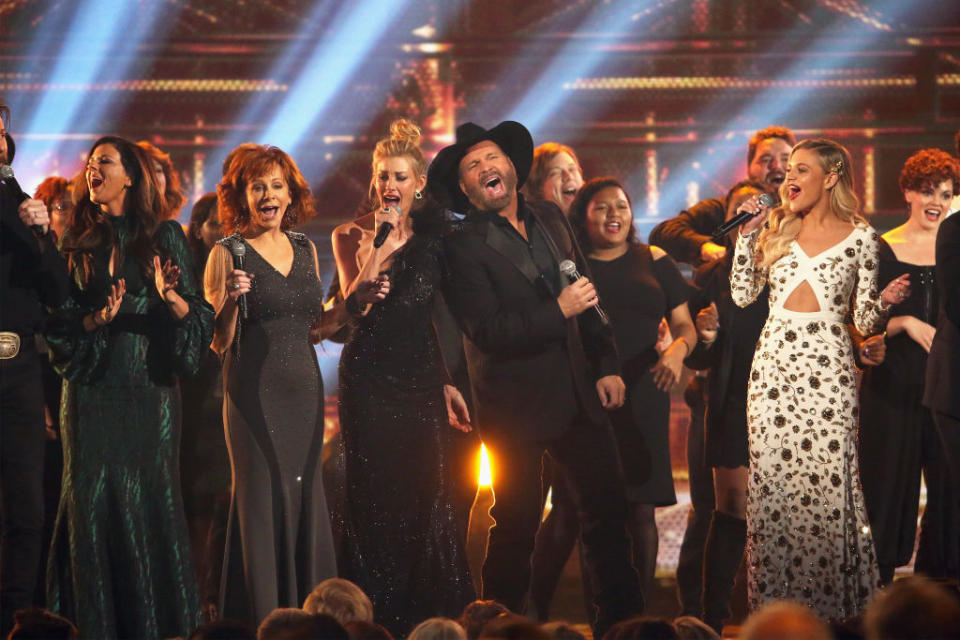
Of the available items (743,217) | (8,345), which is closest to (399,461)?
(8,345)

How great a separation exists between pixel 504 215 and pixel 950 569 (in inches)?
73.1

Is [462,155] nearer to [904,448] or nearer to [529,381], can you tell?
[529,381]

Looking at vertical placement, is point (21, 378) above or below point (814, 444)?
above

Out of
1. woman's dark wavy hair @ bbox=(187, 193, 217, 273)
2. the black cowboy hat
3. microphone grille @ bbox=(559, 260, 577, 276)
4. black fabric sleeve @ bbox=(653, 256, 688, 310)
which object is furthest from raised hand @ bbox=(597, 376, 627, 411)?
woman's dark wavy hair @ bbox=(187, 193, 217, 273)

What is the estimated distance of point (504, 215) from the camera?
13.2ft

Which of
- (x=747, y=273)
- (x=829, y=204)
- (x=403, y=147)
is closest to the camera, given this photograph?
(x=829, y=204)

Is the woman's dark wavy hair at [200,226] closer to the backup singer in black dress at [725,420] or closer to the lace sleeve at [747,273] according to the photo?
the backup singer in black dress at [725,420]

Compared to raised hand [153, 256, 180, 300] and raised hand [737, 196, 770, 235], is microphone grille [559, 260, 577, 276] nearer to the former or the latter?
raised hand [737, 196, 770, 235]

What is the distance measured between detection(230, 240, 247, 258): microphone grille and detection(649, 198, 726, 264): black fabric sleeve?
1.91 m

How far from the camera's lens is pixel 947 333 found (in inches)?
154

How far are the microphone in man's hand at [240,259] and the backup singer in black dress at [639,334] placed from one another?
134 centimetres

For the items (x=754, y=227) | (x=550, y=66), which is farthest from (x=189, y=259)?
(x=550, y=66)

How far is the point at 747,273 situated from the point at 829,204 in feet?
1.05

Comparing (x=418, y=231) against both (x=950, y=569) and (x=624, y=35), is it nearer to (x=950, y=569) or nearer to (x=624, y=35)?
(x=950, y=569)
